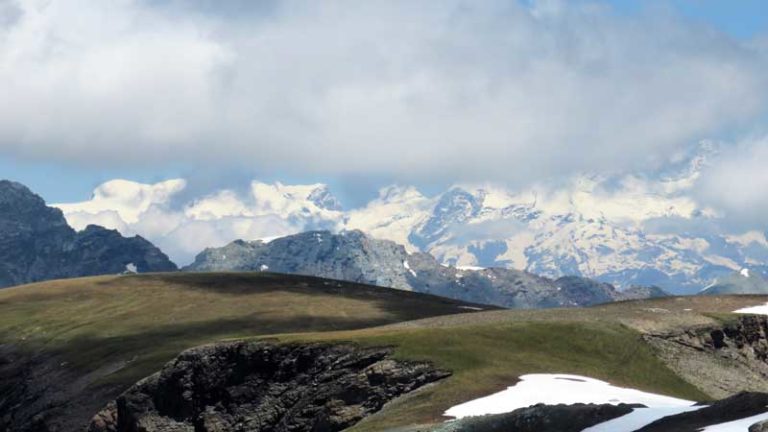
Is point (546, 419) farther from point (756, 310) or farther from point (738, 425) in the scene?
point (756, 310)

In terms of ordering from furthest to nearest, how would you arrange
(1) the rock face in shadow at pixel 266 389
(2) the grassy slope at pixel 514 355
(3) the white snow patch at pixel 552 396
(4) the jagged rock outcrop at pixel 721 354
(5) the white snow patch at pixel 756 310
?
(5) the white snow patch at pixel 756 310 < (4) the jagged rock outcrop at pixel 721 354 < (1) the rock face in shadow at pixel 266 389 < (2) the grassy slope at pixel 514 355 < (3) the white snow patch at pixel 552 396

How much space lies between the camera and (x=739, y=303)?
150 m

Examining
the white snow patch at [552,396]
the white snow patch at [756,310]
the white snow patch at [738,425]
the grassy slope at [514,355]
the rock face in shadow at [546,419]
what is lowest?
the white snow patch at [738,425]

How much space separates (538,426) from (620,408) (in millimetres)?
5358

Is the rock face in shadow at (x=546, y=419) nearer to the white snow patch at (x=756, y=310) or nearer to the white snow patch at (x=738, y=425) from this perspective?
the white snow patch at (x=738, y=425)

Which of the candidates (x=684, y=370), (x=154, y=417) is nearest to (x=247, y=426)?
(x=154, y=417)

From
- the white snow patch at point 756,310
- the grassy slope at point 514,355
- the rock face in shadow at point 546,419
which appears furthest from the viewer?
the white snow patch at point 756,310

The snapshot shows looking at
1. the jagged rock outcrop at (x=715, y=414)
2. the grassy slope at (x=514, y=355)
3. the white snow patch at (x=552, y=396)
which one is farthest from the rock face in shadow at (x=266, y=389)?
the jagged rock outcrop at (x=715, y=414)

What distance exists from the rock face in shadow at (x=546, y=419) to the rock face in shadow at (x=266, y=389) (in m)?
22.6

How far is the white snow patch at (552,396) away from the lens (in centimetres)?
8219

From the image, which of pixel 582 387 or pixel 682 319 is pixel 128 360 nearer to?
pixel 682 319

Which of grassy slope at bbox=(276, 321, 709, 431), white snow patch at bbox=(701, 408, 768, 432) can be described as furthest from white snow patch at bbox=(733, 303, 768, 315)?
white snow patch at bbox=(701, 408, 768, 432)

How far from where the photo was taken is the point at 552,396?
8588 cm

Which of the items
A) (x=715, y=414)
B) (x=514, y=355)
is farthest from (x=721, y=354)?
(x=715, y=414)
